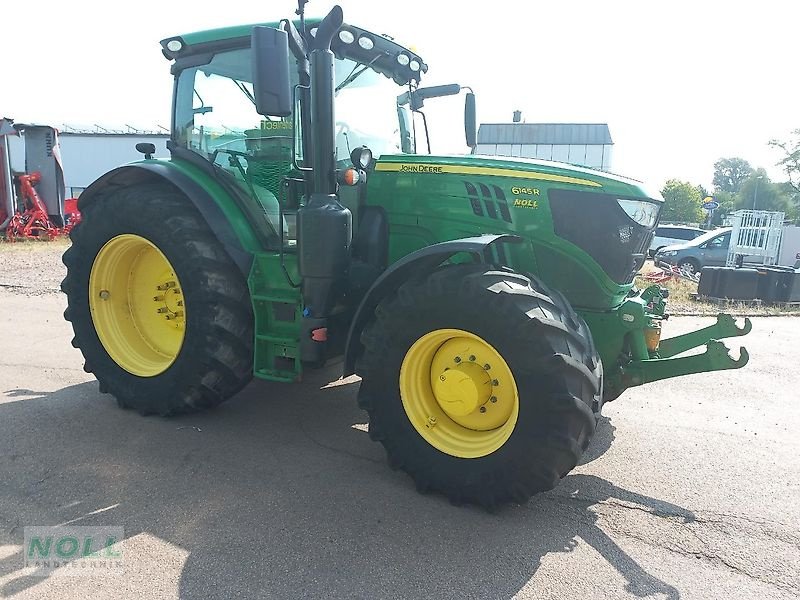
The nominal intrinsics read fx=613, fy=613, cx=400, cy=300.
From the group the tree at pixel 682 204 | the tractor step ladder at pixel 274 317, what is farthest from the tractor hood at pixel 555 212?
the tree at pixel 682 204

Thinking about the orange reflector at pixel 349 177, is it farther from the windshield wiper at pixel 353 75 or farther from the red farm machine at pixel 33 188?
the red farm machine at pixel 33 188

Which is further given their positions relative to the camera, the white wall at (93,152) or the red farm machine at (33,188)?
the white wall at (93,152)

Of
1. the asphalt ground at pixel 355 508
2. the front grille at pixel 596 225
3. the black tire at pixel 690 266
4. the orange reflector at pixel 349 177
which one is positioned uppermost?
the orange reflector at pixel 349 177

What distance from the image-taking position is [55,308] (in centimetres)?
807

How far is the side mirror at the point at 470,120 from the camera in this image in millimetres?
5090

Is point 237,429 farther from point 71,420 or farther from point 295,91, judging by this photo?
point 295,91

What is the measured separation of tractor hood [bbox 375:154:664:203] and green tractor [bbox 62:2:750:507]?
12 mm

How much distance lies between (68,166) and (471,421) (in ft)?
108

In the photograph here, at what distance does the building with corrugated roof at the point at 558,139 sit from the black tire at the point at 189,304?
32.8m

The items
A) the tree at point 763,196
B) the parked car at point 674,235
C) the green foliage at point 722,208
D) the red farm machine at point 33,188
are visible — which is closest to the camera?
the red farm machine at point 33,188

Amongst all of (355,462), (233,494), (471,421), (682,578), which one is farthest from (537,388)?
(233,494)

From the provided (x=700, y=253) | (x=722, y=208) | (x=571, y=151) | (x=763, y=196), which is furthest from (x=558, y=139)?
(x=722, y=208)

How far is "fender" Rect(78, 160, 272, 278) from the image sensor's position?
13.1 ft

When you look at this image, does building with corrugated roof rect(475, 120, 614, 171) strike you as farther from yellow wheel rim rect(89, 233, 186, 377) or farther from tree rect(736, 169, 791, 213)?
tree rect(736, 169, 791, 213)
